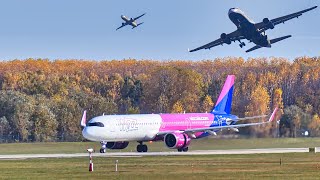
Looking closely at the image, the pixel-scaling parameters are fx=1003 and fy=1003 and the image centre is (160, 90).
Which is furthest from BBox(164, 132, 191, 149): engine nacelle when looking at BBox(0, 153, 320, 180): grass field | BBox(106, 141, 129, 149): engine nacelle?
BBox(0, 153, 320, 180): grass field

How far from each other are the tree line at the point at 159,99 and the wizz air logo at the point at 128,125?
10.5 metres

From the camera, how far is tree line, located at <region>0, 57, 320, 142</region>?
126m

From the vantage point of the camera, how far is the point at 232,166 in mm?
63250

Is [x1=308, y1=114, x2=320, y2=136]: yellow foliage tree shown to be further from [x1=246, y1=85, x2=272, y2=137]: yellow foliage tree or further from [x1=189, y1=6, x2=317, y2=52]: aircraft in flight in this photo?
[x1=246, y1=85, x2=272, y2=137]: yellow foliage tree

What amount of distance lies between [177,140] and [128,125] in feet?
15.1

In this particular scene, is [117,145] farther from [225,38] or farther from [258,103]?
[258,103]

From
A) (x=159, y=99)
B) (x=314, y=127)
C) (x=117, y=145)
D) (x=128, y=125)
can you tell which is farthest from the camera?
(x=159, y=99)

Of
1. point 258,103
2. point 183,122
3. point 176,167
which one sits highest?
point 258,103

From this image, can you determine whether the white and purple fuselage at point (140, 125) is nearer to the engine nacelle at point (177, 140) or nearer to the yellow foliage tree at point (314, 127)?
the engine nacelle at point (177, 140)

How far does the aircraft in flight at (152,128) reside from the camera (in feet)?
290

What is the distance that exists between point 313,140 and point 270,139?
708 centimetres

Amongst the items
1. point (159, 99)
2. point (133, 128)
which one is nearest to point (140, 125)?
point (133, 128)

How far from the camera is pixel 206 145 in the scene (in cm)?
9488

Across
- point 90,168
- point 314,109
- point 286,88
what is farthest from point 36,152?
point 286,88
